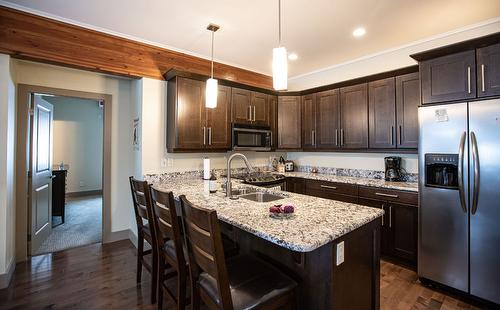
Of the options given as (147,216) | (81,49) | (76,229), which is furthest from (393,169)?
(76,229)

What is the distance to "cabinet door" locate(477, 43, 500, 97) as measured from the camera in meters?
2.05

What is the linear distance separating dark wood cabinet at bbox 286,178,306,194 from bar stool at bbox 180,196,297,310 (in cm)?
238

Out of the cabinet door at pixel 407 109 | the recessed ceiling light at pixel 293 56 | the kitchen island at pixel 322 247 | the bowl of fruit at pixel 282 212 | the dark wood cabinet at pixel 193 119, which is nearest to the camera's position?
the kitchen island at pixel 322 247

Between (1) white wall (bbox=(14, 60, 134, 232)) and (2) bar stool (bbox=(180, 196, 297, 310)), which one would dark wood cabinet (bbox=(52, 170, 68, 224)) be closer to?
(1) white wall (bbox=(14, 60, 134, 232))

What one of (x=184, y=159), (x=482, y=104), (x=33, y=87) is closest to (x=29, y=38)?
(x=33, y=87)

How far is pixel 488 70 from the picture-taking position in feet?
6.87

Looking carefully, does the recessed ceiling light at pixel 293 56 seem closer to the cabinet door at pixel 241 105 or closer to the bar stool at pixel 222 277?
the cabinet door at pixel 241 105

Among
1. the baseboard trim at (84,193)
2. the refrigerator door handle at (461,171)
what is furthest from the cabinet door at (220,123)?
the baseboard trim at (84,193)

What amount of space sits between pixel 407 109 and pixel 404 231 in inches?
58.1

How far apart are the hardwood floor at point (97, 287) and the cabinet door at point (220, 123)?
185cm

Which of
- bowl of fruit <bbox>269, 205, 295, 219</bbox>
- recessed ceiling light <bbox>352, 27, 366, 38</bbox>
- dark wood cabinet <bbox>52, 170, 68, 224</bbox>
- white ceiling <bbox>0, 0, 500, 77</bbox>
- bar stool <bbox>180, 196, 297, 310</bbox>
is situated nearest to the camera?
bar stool <bbox>180, 196, 297, 310</bbox>

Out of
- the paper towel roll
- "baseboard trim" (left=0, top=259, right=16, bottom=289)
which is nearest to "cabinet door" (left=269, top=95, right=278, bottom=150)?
the paper towel roll

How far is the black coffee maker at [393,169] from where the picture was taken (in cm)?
321

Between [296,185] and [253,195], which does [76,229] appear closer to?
[253,195]
